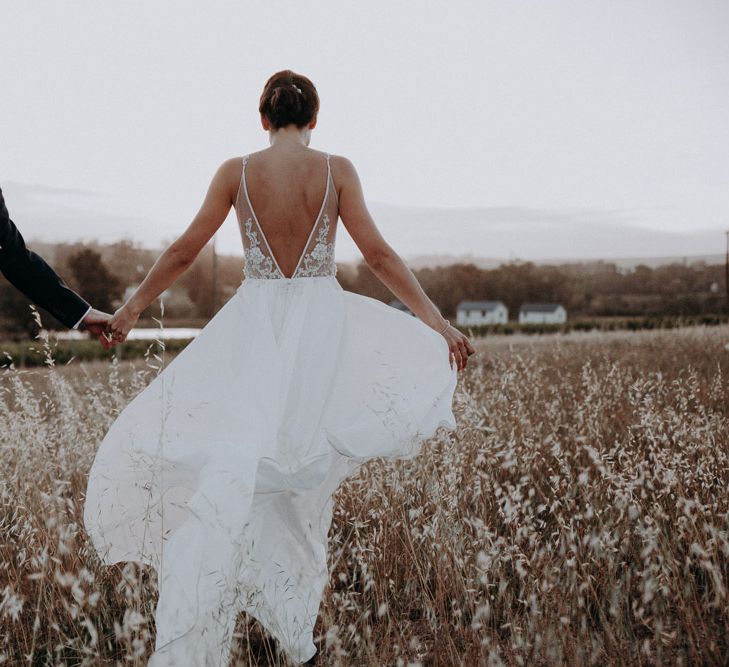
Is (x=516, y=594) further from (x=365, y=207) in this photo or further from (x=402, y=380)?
(x=365, y=207)

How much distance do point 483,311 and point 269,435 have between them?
231 ft

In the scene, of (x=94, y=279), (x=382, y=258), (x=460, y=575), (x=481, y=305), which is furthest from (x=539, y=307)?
(x=460, y=575)

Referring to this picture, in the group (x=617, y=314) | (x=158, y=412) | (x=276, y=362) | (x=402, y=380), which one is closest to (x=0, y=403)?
(x=158, y=412)

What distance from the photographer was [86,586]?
134 inches

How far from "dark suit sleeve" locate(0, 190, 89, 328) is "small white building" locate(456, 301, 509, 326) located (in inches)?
2629

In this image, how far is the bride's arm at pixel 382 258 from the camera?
10.6 ft

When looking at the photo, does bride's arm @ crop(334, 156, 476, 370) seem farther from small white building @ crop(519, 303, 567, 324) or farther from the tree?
small white building @ crop(519, 303, 567, 324)

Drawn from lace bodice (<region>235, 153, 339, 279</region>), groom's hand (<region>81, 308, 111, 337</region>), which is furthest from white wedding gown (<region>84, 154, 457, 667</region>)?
groom's hand (<region>81, 308, 111, 337</region>)

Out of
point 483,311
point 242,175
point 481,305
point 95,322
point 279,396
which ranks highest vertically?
point 242,175

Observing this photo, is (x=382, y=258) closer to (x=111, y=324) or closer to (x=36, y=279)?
(x=111, y=324)

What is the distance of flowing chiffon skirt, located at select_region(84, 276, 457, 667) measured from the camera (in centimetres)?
275

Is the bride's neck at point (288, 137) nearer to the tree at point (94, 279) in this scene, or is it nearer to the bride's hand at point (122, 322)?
the bride's hand at point (122, 322)

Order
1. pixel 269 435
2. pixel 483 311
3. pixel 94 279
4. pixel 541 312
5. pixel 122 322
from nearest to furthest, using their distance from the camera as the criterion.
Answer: pixel 269 435 → pixel 122 322 → pixel 94 279 → pixel 541 312 → pixel 483 311

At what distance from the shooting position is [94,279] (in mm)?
36781
